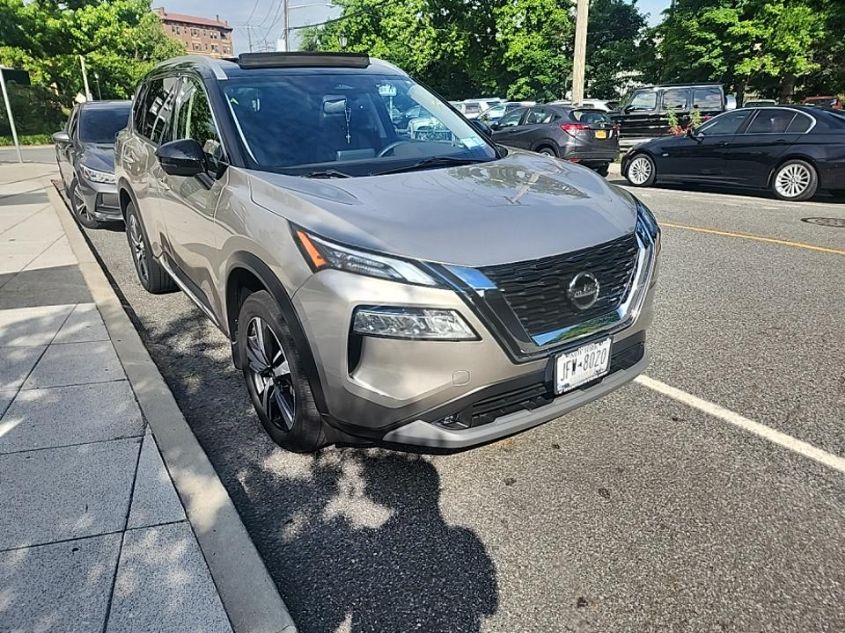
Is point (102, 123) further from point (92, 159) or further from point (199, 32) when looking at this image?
point (199, 32)

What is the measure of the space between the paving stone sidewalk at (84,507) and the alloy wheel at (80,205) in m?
4.45

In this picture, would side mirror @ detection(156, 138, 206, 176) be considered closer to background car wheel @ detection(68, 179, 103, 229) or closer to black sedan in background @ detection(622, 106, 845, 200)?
background car wheel @ detection(68, 179, 103, 229)

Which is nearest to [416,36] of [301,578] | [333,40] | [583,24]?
[333,40]

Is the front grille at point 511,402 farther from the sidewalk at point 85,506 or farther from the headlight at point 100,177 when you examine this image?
the headlight at point 100,177

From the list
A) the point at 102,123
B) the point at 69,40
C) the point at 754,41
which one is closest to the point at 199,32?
the point at 69,40

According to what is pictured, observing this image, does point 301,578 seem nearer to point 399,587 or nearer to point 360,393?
point 399,587

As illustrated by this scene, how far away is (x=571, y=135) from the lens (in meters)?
13.2

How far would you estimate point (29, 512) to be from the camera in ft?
8.30

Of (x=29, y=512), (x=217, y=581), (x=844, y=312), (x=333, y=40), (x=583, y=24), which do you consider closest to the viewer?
(x=217, y=581)

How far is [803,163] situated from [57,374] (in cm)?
1078

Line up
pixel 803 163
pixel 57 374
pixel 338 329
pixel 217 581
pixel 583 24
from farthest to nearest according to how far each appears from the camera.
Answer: pixel 583 24 < pixel 803 163 < pixel 57 374 < pixel 338 329 < pixel 217 581

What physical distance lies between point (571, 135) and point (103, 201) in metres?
9.47

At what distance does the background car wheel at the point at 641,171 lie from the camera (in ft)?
39.8

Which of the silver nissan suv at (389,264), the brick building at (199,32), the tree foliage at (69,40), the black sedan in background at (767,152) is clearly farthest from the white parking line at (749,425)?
the brick building at (199,32)
